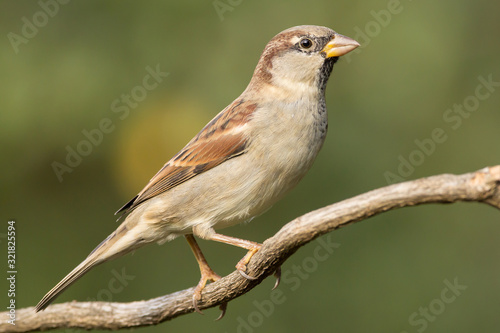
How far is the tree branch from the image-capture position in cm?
245

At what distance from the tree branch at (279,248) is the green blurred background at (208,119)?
61.0 inches

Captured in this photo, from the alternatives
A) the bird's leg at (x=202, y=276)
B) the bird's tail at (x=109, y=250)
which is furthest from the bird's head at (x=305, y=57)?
the bird's tail at (x=109, y=250)

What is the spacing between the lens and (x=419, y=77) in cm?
580

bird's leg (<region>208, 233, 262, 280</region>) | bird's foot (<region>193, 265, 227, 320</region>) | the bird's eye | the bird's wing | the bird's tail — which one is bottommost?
bird's foot (<region>193, 265, 227, 320</region>)

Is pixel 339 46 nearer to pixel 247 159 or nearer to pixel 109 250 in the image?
pixel 247 159

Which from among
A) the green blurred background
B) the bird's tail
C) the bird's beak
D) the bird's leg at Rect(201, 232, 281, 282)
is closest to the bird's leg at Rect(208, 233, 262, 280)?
the bird's leg at Rect(201, 232, 281, 282)

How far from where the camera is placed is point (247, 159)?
376 cm

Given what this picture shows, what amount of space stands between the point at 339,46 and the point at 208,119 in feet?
5.93

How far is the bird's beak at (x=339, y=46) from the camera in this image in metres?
3.78

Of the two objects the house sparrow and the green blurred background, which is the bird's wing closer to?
the house sparrow

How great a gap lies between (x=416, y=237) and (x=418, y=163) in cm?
63

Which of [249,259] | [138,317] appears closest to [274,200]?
[249,259]

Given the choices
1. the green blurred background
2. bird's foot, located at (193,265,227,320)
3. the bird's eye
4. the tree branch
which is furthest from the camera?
the green blurred background

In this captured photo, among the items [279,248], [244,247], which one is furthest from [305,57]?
[279,248]
